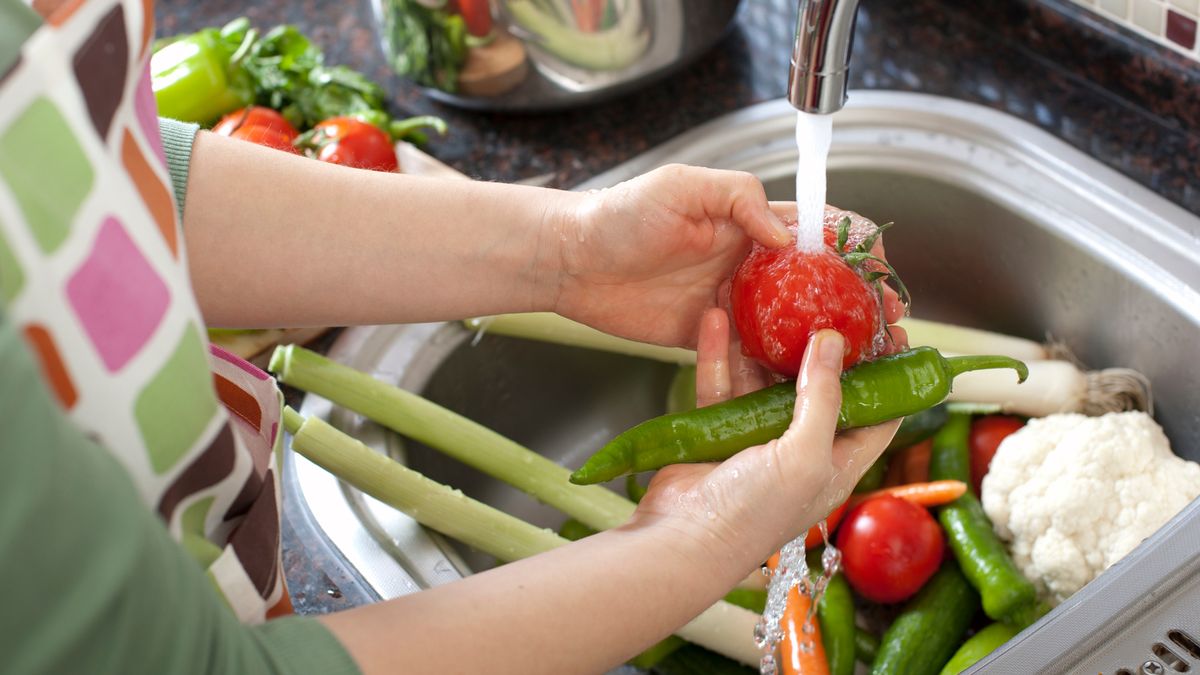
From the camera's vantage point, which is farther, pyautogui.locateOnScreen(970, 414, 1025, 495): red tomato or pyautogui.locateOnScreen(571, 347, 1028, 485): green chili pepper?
pyautogui.locateOnScreen(970, 414, 1025, 495): red tomato

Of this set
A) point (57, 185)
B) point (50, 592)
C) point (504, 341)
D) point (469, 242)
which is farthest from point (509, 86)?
point (50, 592)

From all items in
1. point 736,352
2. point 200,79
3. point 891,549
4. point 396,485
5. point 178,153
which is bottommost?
point 891,549

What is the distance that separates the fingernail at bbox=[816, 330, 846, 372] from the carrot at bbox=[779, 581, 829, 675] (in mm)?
318

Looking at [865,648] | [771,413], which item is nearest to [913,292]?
[865,648]

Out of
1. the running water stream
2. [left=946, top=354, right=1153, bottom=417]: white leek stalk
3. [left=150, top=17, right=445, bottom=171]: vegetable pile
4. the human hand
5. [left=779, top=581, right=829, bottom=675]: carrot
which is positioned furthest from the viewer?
[left=150, top=17, right=445, bottom=171]: vegetable pile

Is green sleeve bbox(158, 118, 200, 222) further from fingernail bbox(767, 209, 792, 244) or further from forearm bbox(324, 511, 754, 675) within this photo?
fingernail bbox(767, 209, 792, 244)

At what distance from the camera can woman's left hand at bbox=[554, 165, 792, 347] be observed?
36.1 inches

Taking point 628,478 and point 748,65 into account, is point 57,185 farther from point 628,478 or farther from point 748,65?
point 748,65

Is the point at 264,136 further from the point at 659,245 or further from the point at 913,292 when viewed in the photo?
the point at 913,292

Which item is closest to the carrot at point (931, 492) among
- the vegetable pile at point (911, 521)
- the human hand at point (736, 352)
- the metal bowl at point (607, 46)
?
the vegetable pile at point (911, 521)

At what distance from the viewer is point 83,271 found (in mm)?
490

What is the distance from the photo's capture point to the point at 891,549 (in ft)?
3.54

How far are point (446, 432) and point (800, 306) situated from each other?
A: 0.42 m

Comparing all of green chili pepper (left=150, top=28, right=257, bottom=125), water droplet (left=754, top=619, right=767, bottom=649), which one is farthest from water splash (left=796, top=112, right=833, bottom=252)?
green chili pepper (left=150, top=28, right=257, bottom=125)
